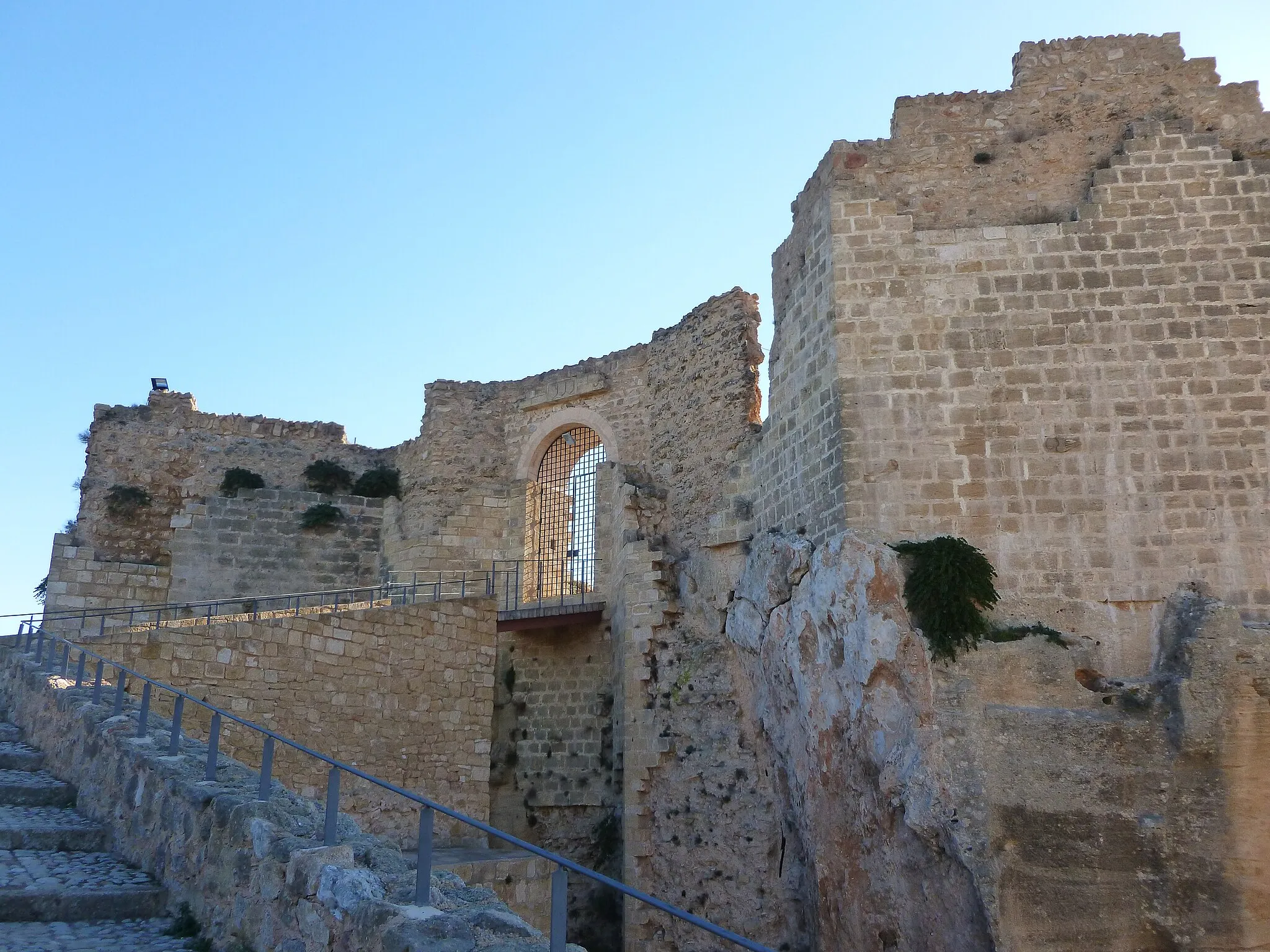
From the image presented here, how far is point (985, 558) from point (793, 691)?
2.68 meters

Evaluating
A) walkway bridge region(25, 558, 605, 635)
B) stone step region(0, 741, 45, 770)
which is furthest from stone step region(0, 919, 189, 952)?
walkway bridge region(25, 558, 605, 635)

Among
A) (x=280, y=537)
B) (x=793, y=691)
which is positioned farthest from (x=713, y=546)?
(x=280, y=537)

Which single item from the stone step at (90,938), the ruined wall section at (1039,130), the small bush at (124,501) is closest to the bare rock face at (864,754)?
the ruined wall section at (1039,130)

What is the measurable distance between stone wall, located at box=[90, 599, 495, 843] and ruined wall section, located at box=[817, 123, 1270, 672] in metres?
5.99

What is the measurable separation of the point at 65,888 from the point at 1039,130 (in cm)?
1066

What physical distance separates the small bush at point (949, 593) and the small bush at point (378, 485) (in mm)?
11584

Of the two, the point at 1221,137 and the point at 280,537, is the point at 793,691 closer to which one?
the point at 1221,137

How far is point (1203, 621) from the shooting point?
9453 millimetres

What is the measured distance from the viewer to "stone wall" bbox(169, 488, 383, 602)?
59.1 ft

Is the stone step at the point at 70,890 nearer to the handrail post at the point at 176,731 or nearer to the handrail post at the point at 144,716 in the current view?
the handrail post at the point at 176,731

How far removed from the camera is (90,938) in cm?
568

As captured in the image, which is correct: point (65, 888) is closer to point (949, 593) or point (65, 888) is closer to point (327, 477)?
point (949, 593)

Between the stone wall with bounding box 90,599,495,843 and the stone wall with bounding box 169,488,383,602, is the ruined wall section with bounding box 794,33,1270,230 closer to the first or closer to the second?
the stone wall with bounding box 90,599,495,843

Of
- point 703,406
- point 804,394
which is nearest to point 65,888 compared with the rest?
point 804,394
